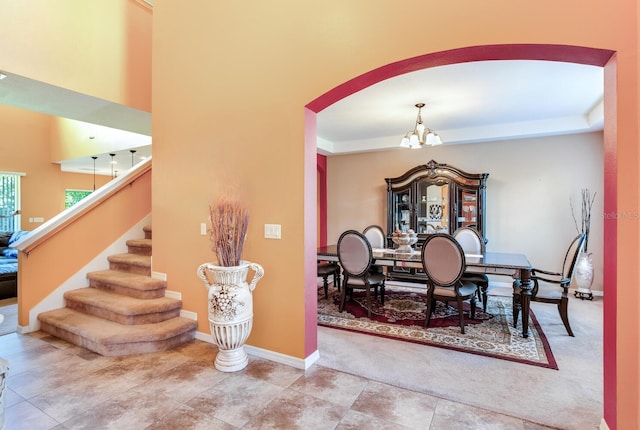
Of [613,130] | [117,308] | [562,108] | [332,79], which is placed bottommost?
[117,308]

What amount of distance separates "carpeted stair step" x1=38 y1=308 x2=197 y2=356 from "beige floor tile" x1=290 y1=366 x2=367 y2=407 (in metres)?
1.35

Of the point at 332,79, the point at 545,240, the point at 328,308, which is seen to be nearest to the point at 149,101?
the point at 332,79

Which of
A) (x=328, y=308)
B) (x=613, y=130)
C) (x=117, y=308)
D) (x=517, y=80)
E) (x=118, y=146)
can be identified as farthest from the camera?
(x=118, y=146)

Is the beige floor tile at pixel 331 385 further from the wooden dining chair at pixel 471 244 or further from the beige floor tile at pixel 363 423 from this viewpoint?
the wooden dining chair at pixel 471 244

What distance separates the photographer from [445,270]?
3.32 meters

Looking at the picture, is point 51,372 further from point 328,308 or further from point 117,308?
point 328,308

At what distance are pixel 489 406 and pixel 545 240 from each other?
4200mm

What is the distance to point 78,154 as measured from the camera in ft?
24.3

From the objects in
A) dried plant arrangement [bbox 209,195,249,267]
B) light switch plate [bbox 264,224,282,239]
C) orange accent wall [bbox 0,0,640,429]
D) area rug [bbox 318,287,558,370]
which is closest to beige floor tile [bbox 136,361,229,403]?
orange accent wall [bbox 0,0,640,429]

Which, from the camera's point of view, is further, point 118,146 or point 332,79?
point 118,146

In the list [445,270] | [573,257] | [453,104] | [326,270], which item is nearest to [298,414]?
[445,270]

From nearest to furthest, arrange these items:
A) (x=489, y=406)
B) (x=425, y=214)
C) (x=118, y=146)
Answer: (x=489, y=406)
(x=425, y=214)
(x=118, y=146)

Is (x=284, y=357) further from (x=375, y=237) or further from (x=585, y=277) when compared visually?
(x=585, y=277)

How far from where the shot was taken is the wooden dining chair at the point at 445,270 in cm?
324
